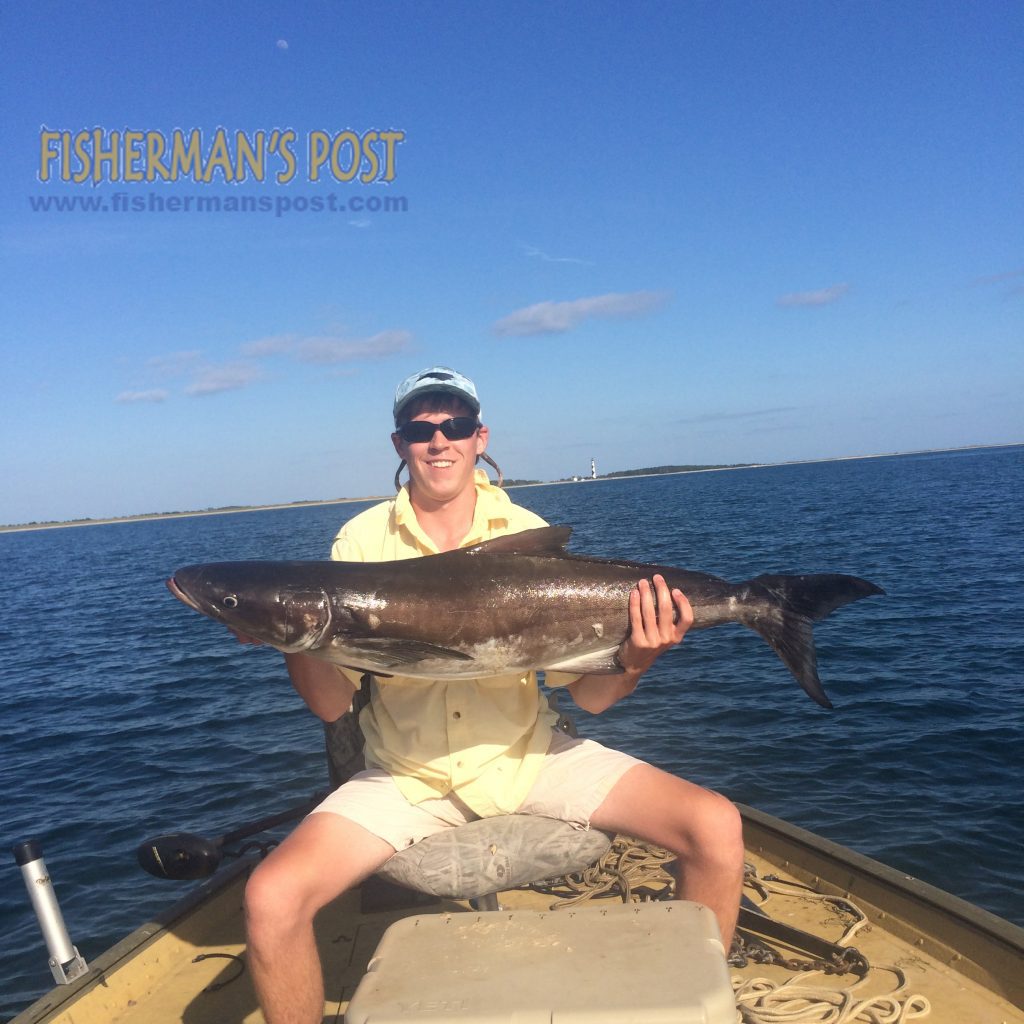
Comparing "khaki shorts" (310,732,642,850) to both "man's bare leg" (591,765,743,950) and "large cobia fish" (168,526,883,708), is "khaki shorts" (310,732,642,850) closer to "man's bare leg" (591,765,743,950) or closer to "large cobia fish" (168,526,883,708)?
"man's bare leg" (591,765,743,950)

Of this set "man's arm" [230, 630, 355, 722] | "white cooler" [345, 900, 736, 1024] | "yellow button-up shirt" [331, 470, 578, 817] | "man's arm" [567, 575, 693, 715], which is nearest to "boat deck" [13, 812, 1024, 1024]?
"yellow button-up shirt" [331, 470, 578, 817]

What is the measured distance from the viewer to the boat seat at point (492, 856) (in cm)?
386

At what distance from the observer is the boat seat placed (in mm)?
3861

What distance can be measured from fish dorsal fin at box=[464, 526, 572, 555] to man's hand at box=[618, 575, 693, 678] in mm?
529

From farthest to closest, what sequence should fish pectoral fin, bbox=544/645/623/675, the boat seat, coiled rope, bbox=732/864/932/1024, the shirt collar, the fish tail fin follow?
the shirt collar, the fish tail fin, fish pectoral fin, bbox=544/645/623/675, coiled rope, bbox=732/864/932/1024, the boat seat

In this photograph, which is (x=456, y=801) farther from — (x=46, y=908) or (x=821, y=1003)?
(x=46, y=908)

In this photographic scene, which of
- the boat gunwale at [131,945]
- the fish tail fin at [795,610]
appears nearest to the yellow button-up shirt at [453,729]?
the fish tail fin at [795,610]

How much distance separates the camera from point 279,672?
20234 millimetres

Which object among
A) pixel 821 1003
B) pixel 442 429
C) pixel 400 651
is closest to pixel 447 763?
pixel 400 651

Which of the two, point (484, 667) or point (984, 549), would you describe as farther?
point (984, 549)

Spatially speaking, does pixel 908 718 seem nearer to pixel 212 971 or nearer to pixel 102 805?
pixel 212 971

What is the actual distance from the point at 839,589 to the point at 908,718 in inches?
394

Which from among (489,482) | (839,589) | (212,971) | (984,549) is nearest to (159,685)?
(212,971)

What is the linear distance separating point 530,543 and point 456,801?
152 centimetres
